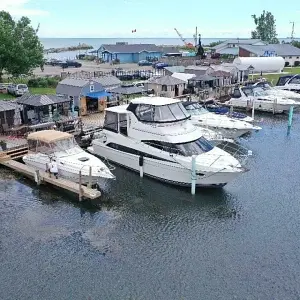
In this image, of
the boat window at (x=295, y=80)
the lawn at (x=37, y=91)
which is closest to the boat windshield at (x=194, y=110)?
the lawn at (x=37, y=91)

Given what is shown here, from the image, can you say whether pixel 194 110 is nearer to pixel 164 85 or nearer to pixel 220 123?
pixel 220 123

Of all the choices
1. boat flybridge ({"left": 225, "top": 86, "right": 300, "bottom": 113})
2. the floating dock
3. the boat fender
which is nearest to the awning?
the floating dock

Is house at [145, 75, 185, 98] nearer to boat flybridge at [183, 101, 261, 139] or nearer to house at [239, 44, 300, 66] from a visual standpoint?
boat flybridge at [183, 101, 261, 139]

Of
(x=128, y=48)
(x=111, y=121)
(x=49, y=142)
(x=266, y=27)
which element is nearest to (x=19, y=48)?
(x=111, y=121)

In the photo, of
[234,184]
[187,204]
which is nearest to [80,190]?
[187,204]

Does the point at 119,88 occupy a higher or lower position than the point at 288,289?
higher

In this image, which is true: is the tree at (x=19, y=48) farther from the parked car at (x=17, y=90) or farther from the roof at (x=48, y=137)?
the roof at (x=48, y=137)

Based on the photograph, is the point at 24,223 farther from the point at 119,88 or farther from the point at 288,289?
the point at 119,88
